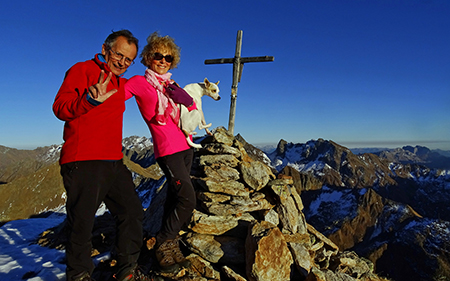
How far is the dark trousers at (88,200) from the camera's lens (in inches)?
148

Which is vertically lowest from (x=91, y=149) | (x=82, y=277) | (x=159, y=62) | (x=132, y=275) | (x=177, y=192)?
(x=132, y=275)

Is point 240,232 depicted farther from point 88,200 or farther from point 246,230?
point 88,200

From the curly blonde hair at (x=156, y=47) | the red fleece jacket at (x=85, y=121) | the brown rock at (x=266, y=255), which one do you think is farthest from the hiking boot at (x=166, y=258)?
the curly blonde hair at (x=156, y=47)

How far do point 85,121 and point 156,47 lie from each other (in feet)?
8.73

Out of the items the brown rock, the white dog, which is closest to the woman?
the white dog

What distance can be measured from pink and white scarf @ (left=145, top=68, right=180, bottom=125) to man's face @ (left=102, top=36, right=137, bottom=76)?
93 cm

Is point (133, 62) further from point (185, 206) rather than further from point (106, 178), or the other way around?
point (185, 206)

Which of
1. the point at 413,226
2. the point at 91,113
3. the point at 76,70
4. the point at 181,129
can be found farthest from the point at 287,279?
the point at 413,226

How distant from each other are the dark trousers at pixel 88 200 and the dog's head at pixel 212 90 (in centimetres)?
339

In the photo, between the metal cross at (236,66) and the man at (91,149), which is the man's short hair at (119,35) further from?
the metal cross at (236,66)

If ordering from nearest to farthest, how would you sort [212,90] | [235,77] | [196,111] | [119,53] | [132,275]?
1. [119,53]
2. [132,275]
3. [196,111]
4. [212,90]
5. [235,77]

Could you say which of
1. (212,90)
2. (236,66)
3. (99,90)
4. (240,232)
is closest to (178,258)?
(240,232)

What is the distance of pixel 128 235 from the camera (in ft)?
15.1

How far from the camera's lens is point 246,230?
7.71 m
